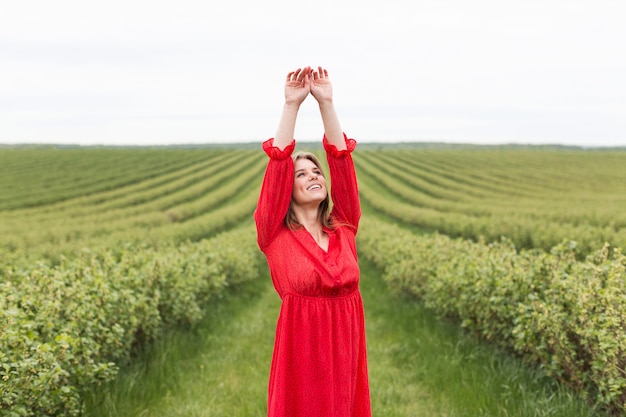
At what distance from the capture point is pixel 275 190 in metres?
2.66

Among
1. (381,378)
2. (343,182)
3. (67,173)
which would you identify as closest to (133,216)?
(67,173)

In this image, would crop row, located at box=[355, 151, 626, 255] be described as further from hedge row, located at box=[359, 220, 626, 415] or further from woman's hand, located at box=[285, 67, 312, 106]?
woman's hand, located at box=[285, 67, 312, 106]

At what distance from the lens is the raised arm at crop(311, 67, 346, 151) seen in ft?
8.95

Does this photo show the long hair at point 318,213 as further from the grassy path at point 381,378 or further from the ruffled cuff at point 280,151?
the grassy path at point 381,378

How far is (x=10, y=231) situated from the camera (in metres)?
18.9

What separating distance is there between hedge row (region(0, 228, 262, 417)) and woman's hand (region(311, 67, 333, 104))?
233 centimetres

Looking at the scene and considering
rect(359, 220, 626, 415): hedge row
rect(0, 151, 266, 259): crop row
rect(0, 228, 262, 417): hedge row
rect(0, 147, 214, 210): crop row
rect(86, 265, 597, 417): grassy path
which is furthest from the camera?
rect(0, 147, 214, 210): crop row

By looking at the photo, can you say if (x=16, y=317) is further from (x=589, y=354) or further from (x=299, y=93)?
(x=589, y=354)

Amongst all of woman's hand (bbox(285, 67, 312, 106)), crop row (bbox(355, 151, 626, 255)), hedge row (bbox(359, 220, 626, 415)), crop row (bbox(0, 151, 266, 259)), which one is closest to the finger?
woman's hand (bbox(285, 67, 312, 106))

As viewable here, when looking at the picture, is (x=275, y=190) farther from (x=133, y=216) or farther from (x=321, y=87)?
(x=133, y=216)

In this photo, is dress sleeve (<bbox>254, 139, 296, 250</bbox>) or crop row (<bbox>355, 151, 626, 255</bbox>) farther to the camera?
crop row (<bbox>355, 151, 626, 255</bbox>)

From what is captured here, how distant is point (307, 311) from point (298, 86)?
3.76ft

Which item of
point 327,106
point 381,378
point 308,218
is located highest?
point 327,106

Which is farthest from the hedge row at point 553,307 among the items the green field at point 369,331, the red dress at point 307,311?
the red dress at point 307,311
